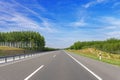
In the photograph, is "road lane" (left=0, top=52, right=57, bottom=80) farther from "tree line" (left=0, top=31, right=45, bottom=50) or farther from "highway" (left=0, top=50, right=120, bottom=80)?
"tree line" (left=0, top=31, right=45, bottom=50)

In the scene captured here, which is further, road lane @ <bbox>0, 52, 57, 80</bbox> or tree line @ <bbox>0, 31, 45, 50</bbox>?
tree line @ <bbox>0, 31, 45, 50</bbox>

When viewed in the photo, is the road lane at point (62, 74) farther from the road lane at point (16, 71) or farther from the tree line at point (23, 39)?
the tree line at point (23, 39)

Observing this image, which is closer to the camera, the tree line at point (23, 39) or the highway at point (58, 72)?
the highway at point (58, 72)

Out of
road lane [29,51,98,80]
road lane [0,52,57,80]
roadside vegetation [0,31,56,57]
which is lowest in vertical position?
road lane [29,51,98,80]

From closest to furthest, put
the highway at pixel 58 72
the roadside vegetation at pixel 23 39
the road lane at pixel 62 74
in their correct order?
the road lane at pixel 62 74
the highway at pixel 58 72
the roadside vegetation at pixel 23 39

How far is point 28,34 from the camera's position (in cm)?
15875

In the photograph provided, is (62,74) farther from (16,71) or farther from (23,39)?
(23,39)

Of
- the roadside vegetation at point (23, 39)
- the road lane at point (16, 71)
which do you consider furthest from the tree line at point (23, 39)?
the road lane at point (16, 71)

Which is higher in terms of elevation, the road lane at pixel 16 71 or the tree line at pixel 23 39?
the tree line at pixel 23 39

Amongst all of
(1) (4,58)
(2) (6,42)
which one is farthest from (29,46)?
(1) (4,58)

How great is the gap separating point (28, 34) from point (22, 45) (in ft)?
31.6

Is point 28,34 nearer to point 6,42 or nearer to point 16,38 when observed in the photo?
point 16,38

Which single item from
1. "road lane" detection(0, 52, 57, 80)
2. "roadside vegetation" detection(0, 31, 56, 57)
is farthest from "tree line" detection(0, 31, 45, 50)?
"road lane" detection(0, 52, 57, 80)

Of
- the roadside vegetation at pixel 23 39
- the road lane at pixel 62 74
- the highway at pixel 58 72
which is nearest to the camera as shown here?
the road lane at pixel 62 74
